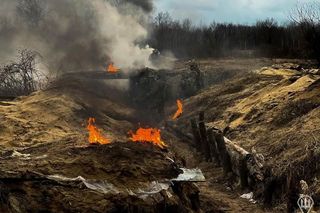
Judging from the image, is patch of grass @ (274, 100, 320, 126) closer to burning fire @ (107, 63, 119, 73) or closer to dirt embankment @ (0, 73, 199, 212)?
dirt embankment @ (0, 73, 199, 212)

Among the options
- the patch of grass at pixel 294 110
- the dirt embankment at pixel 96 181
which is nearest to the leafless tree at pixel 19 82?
the patch of grass at pixel 294 110

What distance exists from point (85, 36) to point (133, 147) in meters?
35.2

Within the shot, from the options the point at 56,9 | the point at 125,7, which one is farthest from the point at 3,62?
the point at 125,7

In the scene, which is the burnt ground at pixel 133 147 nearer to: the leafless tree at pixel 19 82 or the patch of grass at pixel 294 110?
the patch of grass at pixel 294 110

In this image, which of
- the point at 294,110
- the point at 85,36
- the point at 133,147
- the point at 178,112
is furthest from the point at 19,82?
the point at 133,147

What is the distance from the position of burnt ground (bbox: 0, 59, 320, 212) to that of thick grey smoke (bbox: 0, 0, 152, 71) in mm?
7893

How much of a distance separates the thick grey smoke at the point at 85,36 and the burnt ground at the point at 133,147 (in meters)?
7.89

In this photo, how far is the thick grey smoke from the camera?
44031mm

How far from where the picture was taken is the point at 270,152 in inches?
697

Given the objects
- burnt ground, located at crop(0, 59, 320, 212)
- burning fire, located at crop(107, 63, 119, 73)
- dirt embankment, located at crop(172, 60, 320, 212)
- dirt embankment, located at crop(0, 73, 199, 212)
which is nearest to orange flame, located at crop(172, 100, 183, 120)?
dirt embankment, located at crop(172, 60, 320, 212)

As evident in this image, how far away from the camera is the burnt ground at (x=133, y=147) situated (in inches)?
441

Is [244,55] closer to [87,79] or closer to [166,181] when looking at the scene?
[87,79]

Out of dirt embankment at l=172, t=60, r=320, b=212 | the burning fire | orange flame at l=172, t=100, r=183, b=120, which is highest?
the burning fire

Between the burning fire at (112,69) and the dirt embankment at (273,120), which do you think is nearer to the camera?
the dirt embankment at (273,120)
